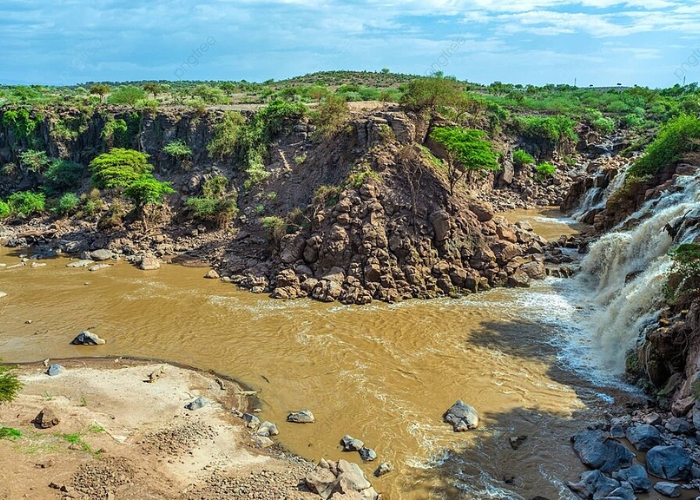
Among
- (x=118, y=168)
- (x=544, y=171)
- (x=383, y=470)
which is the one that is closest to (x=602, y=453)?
(x=383, y=470)

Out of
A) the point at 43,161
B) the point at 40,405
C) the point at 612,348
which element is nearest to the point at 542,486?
the point at 612,348

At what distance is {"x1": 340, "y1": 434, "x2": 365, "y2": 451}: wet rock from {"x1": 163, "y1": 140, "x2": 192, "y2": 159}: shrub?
23.9 meters

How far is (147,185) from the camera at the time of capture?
26.6 metres

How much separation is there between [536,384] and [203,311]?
11.7 meters

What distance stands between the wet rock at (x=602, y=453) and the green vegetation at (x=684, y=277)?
4.84m

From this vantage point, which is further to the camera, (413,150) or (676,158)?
(676,158)


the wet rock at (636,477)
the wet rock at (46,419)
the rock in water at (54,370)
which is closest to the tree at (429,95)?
the rock in water at (54,370)

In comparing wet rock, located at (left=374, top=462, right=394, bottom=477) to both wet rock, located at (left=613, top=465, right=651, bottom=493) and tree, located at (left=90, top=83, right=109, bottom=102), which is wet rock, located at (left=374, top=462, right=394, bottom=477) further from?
tree, located at (left=90, top=83, right=109, bottom=102)

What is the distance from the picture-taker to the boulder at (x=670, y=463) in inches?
385

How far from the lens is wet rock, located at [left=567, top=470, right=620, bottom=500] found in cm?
949

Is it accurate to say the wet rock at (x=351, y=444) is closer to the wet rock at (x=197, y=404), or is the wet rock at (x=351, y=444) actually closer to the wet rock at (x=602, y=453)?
the wet rock at (x=197, y=404)

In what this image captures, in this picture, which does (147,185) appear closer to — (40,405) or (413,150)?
(413,150)

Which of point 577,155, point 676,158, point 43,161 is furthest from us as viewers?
point 577,155

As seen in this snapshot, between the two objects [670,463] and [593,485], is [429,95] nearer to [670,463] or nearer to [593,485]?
[670,463]
